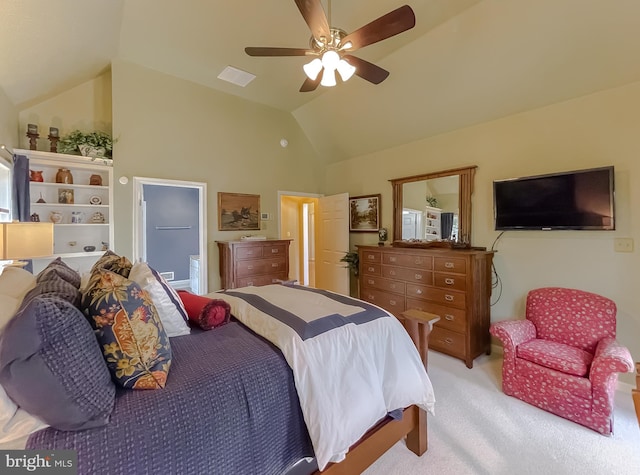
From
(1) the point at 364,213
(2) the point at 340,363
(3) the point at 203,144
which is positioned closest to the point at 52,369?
(2) the point at 340,363

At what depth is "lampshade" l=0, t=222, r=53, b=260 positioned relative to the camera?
1772 mm

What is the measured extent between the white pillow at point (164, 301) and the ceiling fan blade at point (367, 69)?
204 centimetres

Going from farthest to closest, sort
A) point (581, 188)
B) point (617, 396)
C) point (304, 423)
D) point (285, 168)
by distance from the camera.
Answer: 1. point (285, 168)
2. point (581, 188)
3. point (617, 396)
4. point (304, 423)

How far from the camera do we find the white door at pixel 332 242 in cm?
475

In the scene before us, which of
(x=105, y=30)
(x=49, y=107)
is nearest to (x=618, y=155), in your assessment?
(x=105, y=30)

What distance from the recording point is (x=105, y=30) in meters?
2.66

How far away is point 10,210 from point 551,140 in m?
5.29

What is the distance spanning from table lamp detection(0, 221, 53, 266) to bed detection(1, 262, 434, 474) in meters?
1.34

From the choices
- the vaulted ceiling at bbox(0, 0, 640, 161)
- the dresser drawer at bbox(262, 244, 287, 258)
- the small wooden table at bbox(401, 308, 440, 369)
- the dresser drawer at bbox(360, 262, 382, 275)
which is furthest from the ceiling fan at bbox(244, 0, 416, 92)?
the dresser drawer at bbox(262, 244, 287, 258)

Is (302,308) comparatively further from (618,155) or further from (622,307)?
(618,155)

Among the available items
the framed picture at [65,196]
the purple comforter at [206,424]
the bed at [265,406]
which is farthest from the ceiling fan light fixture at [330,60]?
the framed picture at [65,196]

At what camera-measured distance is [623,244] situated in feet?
7.98

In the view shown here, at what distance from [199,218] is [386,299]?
2883 millimetres

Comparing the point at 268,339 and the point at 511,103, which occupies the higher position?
the point at 511,103
